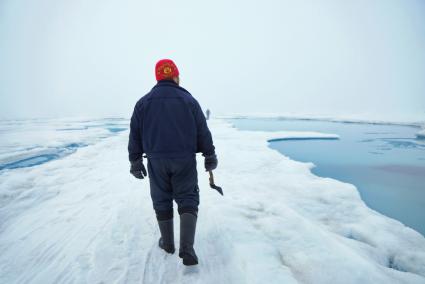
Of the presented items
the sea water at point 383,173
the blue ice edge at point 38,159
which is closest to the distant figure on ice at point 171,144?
the sea water at point 383,173

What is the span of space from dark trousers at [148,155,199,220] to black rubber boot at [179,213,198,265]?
59 millimetres

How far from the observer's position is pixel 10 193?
3.96 m

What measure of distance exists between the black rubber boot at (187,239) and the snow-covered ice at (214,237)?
0.37ft

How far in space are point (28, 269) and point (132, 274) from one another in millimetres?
944

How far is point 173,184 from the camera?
2029 mm

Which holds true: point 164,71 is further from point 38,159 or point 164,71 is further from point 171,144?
point 38,159

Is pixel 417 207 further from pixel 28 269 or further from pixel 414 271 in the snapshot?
pixel 28 269

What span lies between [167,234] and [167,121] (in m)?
1.05

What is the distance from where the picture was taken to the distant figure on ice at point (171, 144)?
195 centimetres

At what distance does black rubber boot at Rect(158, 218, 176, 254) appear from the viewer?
212cm

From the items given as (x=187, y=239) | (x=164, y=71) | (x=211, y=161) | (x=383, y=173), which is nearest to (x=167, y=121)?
(x=164, y=71)

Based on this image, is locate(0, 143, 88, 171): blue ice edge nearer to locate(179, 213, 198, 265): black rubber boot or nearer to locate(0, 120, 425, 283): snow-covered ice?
locate(0, 120, 425, 283): snow-covered ice

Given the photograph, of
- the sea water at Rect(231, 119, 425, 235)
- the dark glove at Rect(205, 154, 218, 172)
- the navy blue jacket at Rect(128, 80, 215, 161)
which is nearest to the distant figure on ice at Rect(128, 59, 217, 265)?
the navy blue jacket at Rect(128, 80, 215, 161)

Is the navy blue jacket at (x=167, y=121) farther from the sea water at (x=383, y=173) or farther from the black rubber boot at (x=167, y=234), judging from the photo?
the sea water at (x=383, y=173)
